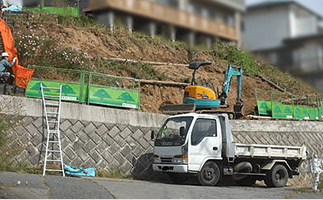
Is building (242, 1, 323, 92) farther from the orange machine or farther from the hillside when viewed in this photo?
the hillside

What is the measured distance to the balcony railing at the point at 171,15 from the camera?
65.1 inches

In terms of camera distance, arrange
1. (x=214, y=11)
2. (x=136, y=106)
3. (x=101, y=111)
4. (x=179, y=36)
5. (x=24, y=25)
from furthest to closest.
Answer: (x=24, y=25)
(x=136, y=106)
(x=101, y=111)
(x=179, y=36)
(x=214, y=11)

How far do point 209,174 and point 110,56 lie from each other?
466 inches

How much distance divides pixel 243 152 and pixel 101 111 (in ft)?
17.6

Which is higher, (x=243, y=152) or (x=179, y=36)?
(x=179, y=36)

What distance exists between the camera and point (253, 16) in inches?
77.7

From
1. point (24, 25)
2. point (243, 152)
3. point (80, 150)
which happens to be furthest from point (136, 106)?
point (24, 25)

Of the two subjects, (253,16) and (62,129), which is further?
(62,129)

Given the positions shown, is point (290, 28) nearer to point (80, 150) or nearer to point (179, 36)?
point (179, 36)

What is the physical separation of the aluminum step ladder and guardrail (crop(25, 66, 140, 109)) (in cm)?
23

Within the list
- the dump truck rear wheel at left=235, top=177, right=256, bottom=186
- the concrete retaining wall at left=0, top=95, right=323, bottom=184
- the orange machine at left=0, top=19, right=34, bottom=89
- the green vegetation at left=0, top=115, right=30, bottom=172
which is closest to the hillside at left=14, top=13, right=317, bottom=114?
the orange machine at left=0, top=19, right=34, bottom=89

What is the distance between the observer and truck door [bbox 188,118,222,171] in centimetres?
1310

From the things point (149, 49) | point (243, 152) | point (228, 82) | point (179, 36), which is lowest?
point (243, 152)

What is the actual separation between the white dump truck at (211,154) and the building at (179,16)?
36.7 feet
